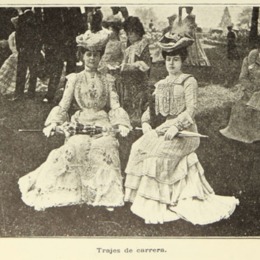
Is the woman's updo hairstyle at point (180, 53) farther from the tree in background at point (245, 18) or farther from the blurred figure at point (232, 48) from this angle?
the tree in background at point (245, 18)

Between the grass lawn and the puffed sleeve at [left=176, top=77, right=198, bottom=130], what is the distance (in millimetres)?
54

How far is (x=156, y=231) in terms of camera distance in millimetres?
3674

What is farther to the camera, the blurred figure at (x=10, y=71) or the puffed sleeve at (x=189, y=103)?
the blurred figure at (x=10, y=71)

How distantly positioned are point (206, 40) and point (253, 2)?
0.45 meters

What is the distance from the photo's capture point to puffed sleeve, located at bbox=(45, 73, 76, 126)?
3711mm

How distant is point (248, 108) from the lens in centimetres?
373

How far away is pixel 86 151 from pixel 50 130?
310 mm

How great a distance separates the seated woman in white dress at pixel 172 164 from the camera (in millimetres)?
3648

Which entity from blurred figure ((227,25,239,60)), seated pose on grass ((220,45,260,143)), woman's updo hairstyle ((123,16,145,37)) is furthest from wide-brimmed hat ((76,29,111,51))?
seated pose on grass ((220,45,260,143))

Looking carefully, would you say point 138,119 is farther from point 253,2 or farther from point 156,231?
point 253,2

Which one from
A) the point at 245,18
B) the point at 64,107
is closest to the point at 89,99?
the point at 64,107

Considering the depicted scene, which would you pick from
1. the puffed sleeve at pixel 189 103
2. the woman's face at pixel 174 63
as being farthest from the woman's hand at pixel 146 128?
the woman's face at pixel 174 63

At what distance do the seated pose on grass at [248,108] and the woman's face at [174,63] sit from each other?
0.47 metres
